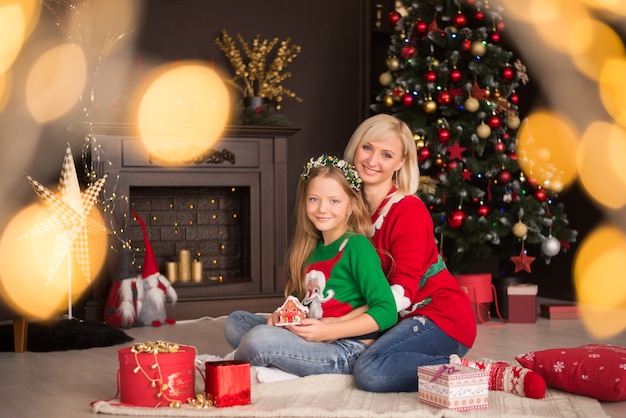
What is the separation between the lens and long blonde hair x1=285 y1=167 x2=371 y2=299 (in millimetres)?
2982

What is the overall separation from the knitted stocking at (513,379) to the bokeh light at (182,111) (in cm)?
266

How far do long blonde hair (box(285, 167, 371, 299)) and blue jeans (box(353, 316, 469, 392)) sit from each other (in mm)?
340

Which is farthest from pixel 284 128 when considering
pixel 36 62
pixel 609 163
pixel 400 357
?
pixel 400 357

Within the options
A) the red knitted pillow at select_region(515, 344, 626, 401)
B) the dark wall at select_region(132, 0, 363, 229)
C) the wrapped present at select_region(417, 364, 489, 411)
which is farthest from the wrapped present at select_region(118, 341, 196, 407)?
the dark wall at select_region(132, 0, 363, 229)

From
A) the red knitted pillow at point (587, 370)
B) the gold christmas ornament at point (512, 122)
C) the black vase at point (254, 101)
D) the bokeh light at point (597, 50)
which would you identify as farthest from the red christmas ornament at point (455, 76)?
the red knitted pillow at point (587, 370)

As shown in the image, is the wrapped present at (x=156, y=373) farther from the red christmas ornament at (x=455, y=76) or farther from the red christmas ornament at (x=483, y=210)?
the red christmas ornament at (x=455, y=76)

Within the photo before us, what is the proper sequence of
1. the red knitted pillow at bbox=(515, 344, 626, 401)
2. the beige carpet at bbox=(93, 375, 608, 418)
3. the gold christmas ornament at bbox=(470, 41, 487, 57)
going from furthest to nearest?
the gold christmas ornament at bbox=(470, 41, 487, 57)
the red knitted pillow at bbox=(515, 344, 626, 401)
the beige carpet at bbox=(93, 375, 608, 418)

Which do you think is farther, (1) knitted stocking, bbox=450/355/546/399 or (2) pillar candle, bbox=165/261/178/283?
(2) pillar candle, bbox=165/261/178/283

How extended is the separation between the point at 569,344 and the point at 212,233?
240cm

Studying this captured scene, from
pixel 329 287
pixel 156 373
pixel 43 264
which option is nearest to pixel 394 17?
pixel 43 264

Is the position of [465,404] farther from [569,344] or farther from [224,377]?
[569,344]

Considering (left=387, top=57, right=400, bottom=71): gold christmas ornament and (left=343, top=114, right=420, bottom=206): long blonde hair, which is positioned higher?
(left=387, top=57, right=400, bottom=71): gold christmas ornament

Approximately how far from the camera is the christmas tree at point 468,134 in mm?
4992

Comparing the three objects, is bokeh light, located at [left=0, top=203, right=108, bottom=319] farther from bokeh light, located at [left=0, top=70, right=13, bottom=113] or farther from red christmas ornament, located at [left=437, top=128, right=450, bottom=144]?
red christmas ornament, located at [left=437, top=128, right=450, bottom=144]
